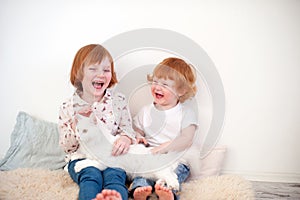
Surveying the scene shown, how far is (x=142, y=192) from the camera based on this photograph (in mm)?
1233

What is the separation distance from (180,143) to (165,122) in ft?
0.45

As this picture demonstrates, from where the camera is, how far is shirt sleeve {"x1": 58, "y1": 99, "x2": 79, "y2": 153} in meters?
1.46

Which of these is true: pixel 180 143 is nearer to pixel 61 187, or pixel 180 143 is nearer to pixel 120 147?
pixel 120 147

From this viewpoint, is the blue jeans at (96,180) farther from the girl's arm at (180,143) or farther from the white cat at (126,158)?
the girl's arm at (180,143)

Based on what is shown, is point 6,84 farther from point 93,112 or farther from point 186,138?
point 186,138

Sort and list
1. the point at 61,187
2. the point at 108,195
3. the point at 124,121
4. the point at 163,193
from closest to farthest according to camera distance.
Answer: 1. the point at 108,195
2. the point at 163,193
3. the point at 61,187
4. the point at 124,121

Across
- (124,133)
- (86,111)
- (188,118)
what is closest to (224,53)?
(188,118)

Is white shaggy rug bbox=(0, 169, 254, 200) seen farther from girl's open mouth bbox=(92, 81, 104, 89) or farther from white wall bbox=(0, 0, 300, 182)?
girl's open mouth bbox=(92, 81, 104, 89)

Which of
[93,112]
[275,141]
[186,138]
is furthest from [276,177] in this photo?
[93,112]

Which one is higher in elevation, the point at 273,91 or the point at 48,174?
the point at 273,91

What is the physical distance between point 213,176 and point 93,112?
2.12ft

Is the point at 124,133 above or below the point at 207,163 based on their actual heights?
above

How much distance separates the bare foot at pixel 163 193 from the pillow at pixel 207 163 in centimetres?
29

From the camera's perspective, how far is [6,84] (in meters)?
1.79
